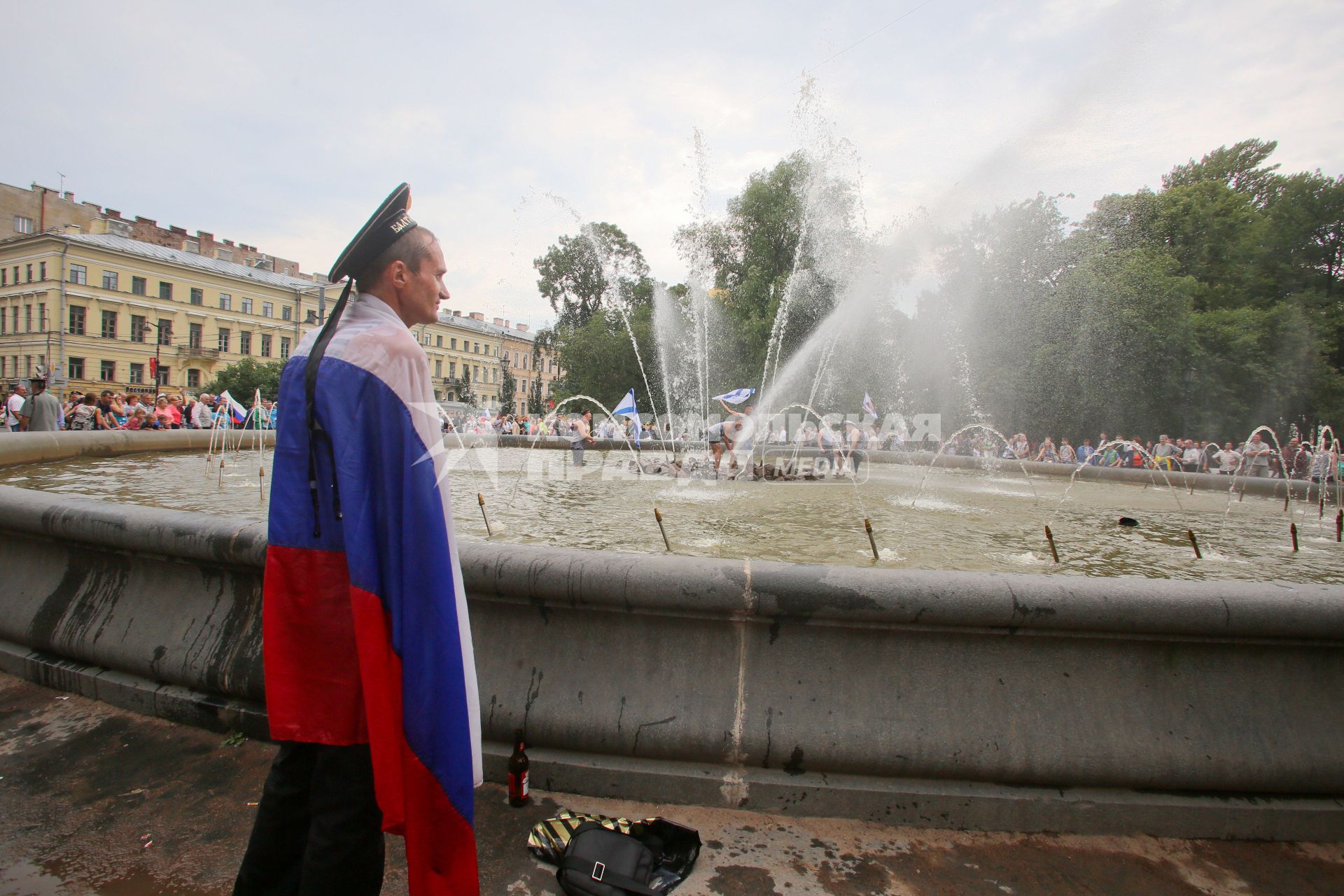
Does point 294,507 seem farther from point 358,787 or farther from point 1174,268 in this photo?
point 1174,268

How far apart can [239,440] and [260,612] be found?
44.2 feet

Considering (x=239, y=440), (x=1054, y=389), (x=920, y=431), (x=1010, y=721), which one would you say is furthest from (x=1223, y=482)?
(x=920, y=431)

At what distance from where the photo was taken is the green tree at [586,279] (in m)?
53.5

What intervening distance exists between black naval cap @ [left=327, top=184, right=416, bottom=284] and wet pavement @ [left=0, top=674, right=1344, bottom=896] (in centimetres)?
187

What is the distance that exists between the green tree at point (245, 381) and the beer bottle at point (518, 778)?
6085 centimetres

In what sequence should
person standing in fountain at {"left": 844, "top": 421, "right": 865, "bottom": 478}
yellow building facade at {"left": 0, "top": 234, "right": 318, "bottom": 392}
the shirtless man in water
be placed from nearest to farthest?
1. the shirtless man in water
2. person standing in fountain at {"left": 844, "top": 421, "right": 865, "bottom": 478}
3. yellow building facade at {"left": 0, "top": 234, "right": 318, "bottom": 392}

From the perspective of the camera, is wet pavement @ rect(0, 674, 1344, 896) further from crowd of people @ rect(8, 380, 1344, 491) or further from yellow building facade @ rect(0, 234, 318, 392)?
yellow building facade @ rect(0, 234, 318, 392)

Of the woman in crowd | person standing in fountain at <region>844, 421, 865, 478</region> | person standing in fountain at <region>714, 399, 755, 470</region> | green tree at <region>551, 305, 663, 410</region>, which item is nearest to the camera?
person standing in fountain at <region>844, 421, 865, 478</region>

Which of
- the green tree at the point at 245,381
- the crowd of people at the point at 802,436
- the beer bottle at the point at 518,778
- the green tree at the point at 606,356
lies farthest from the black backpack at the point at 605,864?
the green tree at the point at 245,381

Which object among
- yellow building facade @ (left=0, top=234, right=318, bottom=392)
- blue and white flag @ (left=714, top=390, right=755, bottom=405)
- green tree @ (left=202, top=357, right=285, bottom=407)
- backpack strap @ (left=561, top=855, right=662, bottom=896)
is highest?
yellow building facade @ (left=0, top=234, right=318, bottom=392)

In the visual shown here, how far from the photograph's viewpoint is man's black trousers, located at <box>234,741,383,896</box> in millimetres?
1548

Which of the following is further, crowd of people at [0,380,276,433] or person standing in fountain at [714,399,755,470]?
person standing in fountain at [714,399,755,470]

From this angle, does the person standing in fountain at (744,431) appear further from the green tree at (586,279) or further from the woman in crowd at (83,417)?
the green tree at (586,279)

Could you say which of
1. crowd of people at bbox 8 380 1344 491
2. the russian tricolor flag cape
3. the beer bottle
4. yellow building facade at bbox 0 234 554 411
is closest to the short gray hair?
the russian tricolor flag cape
